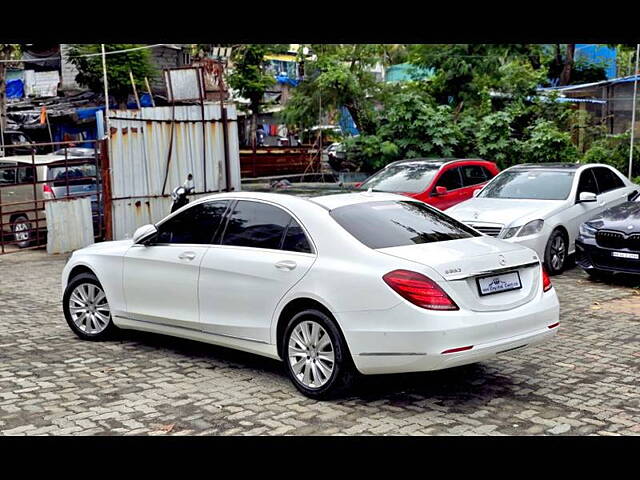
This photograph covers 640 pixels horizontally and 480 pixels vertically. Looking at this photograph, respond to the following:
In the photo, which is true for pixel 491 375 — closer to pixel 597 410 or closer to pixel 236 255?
pixel 597 410

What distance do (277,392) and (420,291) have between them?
59.4 inches

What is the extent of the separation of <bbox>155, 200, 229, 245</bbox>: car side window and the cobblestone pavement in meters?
1.10

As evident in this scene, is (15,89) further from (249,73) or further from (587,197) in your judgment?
(587,197)

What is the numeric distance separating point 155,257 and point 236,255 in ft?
3.49

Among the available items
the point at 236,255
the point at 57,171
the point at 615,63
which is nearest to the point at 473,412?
the point at 236,255

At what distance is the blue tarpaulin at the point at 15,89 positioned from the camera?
118 feet

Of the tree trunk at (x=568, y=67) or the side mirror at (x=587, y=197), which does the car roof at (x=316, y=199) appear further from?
the tree trunk at (x=568, y=67)

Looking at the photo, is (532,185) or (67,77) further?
(67,77)

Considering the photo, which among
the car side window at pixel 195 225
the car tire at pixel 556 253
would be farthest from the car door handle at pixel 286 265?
the car tire at pixel 556 253

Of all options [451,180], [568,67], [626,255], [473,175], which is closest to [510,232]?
[626,255]

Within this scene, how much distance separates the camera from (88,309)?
7.98 metres

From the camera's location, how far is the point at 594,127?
2205 cm

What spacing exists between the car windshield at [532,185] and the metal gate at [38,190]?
735 centimetres
